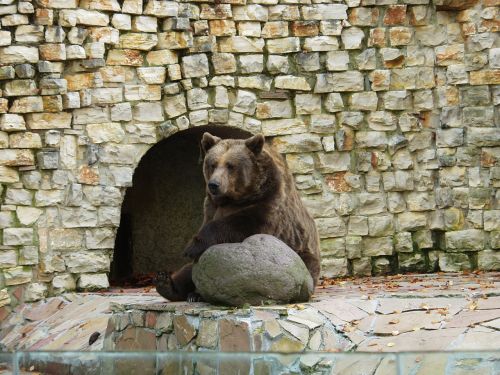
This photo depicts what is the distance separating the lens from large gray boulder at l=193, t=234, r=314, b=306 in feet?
24.6

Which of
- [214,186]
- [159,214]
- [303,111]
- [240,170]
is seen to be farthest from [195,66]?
[214,186]

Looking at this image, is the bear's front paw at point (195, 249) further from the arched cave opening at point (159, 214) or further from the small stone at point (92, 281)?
the arched cave opening at point (159, 214)

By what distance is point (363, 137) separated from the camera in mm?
11844

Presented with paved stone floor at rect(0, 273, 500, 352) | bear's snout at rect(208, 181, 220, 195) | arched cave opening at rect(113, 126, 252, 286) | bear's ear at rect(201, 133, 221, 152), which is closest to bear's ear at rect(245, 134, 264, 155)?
bear's ear at rect(201, 133, 221, 152)

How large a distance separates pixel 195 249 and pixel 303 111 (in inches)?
168

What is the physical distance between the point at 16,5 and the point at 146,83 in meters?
1.63

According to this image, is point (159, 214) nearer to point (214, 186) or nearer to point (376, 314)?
point (214, 186)

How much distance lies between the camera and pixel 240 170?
26.7 ft

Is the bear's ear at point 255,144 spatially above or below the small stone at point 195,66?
below

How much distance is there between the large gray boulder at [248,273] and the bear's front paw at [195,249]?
177 mm

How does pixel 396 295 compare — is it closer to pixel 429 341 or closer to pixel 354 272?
pixel 429 341

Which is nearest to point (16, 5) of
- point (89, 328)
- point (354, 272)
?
point (89, 328)

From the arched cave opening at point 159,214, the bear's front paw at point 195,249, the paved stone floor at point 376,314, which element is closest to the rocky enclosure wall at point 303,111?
the paved stone floor at point 376,314

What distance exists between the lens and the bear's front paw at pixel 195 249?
784cm
